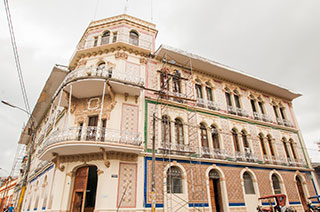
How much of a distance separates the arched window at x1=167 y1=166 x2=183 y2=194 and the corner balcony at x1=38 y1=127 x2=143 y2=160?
263cm

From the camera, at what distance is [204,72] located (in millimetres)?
17094

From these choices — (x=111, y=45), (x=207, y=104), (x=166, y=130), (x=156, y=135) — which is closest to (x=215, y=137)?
(x=207, y=104)

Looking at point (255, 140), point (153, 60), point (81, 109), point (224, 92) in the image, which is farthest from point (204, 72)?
point (81, 109)

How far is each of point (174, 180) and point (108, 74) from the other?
A: 7821mm

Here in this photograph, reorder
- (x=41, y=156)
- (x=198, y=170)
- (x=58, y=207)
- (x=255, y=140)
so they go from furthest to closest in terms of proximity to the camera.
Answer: (x=255, y=140)
(x=198, y=170)
(x=41, y=156)
(x=58, y=207)

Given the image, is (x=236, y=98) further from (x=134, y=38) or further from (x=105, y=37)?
(x=105, y=37)

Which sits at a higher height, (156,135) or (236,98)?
(236,98)

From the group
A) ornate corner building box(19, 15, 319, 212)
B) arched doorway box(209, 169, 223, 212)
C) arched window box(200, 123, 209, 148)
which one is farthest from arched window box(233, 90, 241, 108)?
arched doorway box(209, 169, 223, 212)

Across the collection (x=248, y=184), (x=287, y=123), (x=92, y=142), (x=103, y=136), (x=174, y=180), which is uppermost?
(x=287, y=123)

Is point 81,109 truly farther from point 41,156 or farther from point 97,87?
point 41,156

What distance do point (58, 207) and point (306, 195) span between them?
1951 centimetres

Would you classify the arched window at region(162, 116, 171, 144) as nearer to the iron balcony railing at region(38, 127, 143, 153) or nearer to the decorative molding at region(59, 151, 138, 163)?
the iron balcony railing at region(38, 127, 143, 153)

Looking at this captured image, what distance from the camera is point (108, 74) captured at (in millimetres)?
12703

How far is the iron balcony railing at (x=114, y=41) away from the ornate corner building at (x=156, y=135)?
0.09 m
